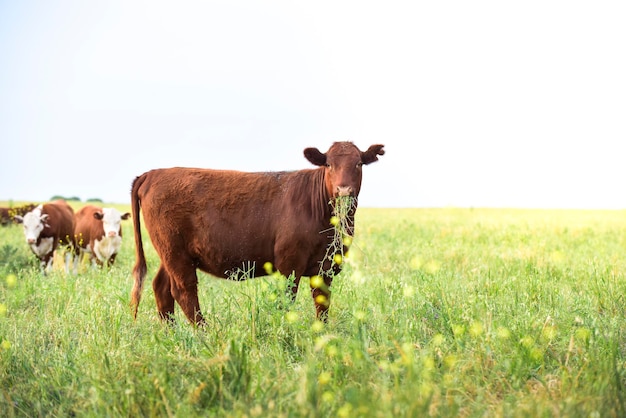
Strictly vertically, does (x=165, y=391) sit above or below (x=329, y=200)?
below

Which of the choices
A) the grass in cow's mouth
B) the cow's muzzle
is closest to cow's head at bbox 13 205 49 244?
the grass in cow's mouth

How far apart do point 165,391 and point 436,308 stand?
10.5 feet

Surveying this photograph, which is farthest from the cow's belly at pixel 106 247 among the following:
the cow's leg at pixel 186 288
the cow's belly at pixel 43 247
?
the cow's leg at pixel 186 288

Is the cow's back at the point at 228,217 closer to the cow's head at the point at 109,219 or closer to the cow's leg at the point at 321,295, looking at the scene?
the cow's leg at the point at 321,295

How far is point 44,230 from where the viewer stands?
13445 mm

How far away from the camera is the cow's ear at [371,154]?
21.1ft

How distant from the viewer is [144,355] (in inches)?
179

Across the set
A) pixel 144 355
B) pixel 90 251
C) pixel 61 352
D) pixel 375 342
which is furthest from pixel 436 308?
pixel 90 251

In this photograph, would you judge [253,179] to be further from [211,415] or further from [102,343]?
[211,415]

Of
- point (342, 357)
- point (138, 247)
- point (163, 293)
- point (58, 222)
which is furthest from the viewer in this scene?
point (58, 222)

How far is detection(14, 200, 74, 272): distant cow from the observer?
519 inches


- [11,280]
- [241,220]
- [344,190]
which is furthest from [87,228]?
[344,190]

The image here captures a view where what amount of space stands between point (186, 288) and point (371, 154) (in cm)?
261

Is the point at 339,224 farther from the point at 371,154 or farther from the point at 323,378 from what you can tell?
the point at 323,378
